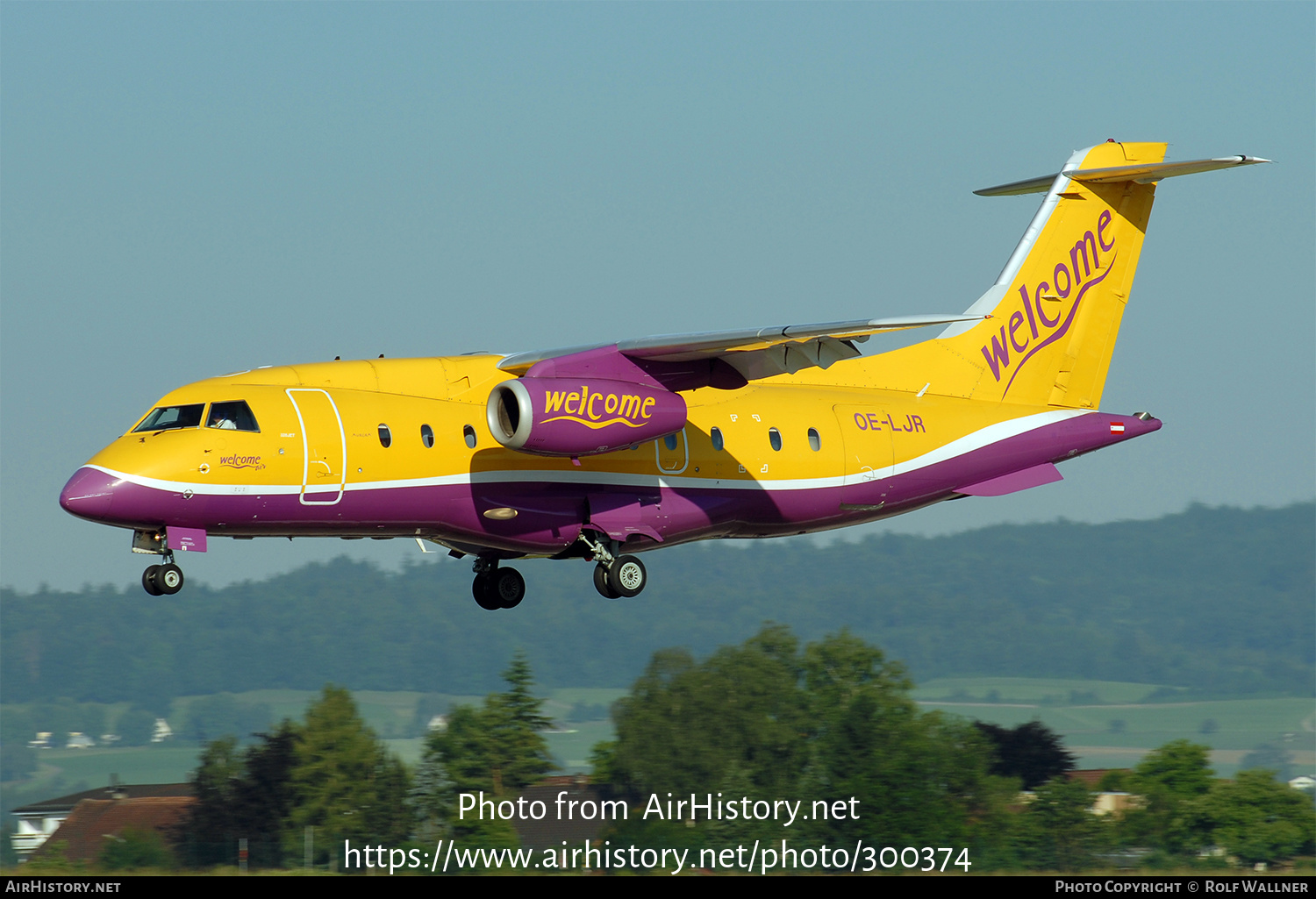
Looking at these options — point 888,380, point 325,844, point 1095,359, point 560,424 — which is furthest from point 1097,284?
point 325,844

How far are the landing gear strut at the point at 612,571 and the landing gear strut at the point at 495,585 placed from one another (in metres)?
2.07

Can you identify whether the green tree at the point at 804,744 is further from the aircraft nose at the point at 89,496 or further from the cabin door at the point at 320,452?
the aircraft nose at the point at 89,496

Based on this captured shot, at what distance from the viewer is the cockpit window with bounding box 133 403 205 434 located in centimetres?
1709

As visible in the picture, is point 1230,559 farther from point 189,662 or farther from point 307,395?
point 307,395

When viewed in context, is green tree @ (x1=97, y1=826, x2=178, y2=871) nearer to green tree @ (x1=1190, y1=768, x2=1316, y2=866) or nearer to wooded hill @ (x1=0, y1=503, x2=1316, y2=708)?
green tree @ (x1=1190, y1=768, x2=1316, y2=866)

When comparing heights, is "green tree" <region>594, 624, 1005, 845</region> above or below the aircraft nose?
below

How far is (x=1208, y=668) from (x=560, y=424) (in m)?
71.1

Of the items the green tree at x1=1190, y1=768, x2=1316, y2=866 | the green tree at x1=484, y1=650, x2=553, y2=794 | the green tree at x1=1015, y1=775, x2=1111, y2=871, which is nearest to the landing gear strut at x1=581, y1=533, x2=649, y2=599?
the green tree at x1=1015, y1=775, x2=1111, y2=871

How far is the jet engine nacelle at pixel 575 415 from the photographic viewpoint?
697 inches

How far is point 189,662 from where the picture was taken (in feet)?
254

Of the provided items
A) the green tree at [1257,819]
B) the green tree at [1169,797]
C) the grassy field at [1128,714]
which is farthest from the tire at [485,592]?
the grassy field at [1128,714]

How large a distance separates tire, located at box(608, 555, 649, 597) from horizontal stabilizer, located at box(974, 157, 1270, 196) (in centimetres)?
956

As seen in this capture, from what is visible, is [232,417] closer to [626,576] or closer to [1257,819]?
[626,576]

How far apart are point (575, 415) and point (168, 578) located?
4.86 meters
